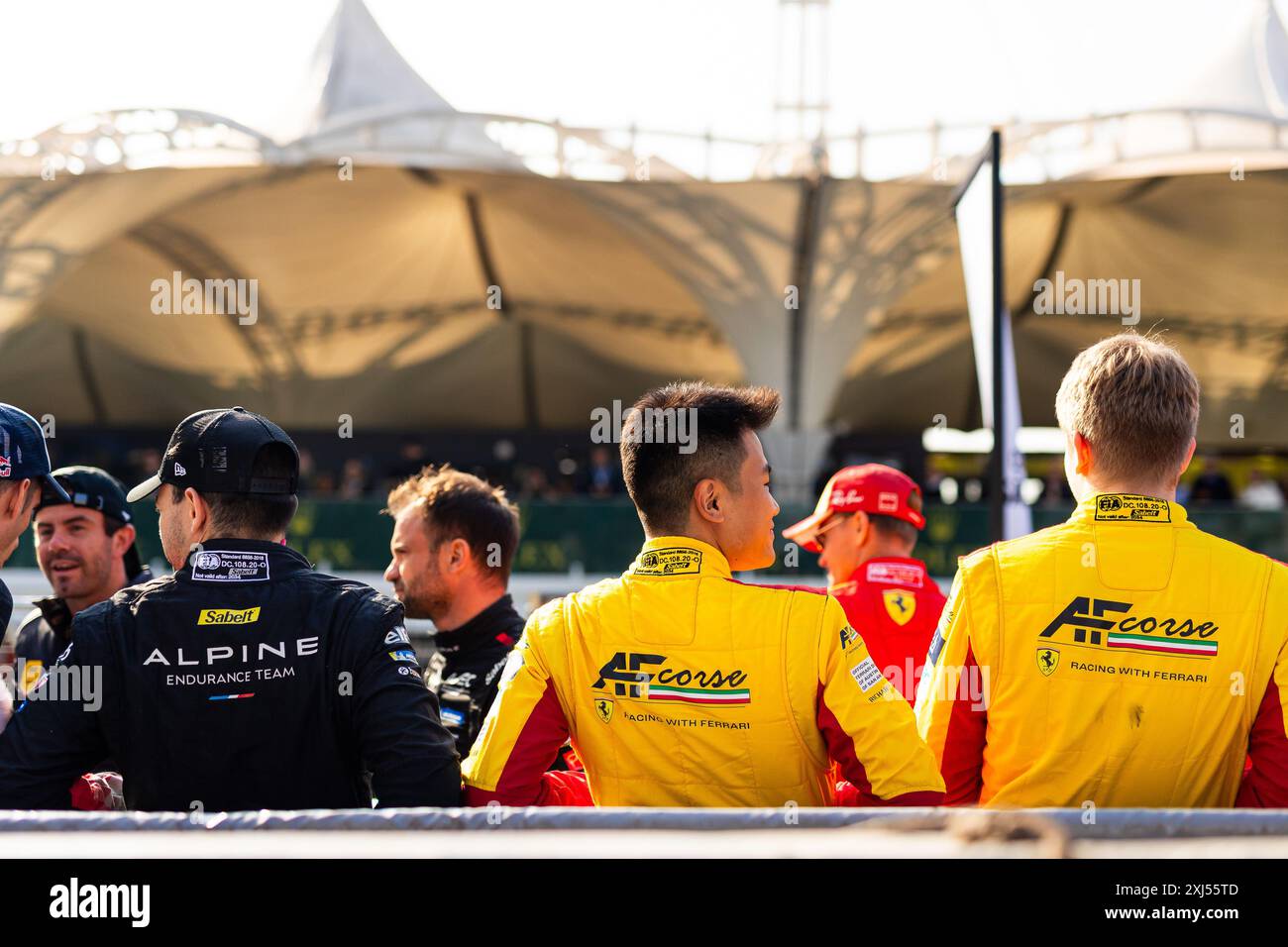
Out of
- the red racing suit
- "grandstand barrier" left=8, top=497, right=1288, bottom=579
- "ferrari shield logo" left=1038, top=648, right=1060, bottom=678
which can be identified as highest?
"ferrari shield logo" left=1038, top=648, right=1060, bottom=678

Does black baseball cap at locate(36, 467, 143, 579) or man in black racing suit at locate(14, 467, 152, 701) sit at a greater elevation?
black baseball cap at locate(36, 467, 143, 579)

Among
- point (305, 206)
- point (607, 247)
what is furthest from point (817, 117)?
point (305, 206)

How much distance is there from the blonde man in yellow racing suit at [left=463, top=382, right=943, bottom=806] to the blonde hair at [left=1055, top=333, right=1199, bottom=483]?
2.10ft

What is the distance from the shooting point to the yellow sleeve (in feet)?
7.57

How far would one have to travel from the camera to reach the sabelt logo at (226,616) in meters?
2.53

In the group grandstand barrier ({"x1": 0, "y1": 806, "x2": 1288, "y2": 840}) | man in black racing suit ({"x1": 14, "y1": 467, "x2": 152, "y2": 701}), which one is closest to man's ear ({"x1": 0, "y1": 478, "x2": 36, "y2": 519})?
grandstand barrier ({"x1": 0, "y1": 806, "x2": 1288, "y2": 840})

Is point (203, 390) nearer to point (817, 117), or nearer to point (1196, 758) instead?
point (817, 117)

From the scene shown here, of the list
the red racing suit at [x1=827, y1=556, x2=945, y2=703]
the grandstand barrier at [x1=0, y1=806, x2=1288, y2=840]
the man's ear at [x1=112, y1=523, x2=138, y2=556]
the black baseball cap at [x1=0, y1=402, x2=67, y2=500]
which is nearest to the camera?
the grandstand barrier at [x1=0, y1=806, x2=1288, y2=840]

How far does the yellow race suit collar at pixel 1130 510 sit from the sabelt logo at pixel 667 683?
777 mm

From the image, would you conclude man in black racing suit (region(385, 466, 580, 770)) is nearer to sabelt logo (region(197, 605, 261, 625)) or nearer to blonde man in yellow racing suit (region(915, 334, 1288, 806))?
sabelt logo (region(197, 605, 261, 625))

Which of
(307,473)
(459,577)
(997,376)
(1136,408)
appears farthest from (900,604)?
(307,473)

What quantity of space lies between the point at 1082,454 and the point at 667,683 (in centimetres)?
98

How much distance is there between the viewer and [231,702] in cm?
251
